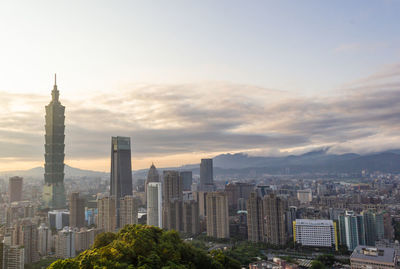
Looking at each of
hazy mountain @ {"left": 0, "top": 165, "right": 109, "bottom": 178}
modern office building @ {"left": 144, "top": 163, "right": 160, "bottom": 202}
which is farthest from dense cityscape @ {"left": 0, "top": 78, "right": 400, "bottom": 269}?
hazy mountain @ {"left": 0, "top": 165, "right": 109, "bottom": 178}

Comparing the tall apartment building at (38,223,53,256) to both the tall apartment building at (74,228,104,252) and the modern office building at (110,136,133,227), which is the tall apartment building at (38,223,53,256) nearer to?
the tall apartment building at (74,228,104,252)

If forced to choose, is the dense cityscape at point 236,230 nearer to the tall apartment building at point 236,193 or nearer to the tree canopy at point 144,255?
the tree canopy at point 144,255

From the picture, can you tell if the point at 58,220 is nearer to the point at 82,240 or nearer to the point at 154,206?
the point at 154,206

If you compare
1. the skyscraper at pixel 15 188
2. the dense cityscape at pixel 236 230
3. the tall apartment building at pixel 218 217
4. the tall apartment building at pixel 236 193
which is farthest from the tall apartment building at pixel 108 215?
the skyscraper at pixel 15 188

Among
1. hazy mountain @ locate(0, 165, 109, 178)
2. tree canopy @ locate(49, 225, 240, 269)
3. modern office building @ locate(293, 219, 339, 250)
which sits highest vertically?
hazy mountain @ locate(0, 165, 109, 178)

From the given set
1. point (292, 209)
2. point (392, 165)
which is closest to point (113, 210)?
point (292, 209)
